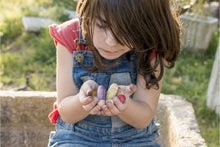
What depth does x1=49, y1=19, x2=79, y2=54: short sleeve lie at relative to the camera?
4.25 feet

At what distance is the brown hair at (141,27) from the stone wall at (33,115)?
1.17 ft

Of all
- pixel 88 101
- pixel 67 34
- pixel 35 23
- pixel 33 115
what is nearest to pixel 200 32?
pixel 35 23

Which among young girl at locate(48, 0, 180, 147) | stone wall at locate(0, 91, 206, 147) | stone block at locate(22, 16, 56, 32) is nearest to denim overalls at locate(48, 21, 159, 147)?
young girl at locate(48, 0, 180, 147)

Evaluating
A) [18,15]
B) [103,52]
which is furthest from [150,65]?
[18,15]

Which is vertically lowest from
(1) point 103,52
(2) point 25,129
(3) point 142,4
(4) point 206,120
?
(4) point 206,120

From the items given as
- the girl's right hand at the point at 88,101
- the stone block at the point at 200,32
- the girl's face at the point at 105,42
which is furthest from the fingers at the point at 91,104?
the stone block at the point at 200,32

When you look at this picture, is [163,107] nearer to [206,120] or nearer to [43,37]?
[206,120]

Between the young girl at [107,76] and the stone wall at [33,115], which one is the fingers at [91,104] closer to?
the young girl at [107,76]

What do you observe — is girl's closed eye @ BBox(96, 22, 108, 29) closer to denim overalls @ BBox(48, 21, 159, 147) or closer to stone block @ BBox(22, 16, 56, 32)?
denim overalls @ BBox(48, 21, 159, 147)

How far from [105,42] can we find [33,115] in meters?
0.79

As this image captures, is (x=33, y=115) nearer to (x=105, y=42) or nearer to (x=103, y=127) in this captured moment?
(x=103, y=127)

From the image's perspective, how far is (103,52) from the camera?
1.13 meters

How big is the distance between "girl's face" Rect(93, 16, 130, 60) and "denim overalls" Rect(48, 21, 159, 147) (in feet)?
0.57

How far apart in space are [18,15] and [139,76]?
3291mm
